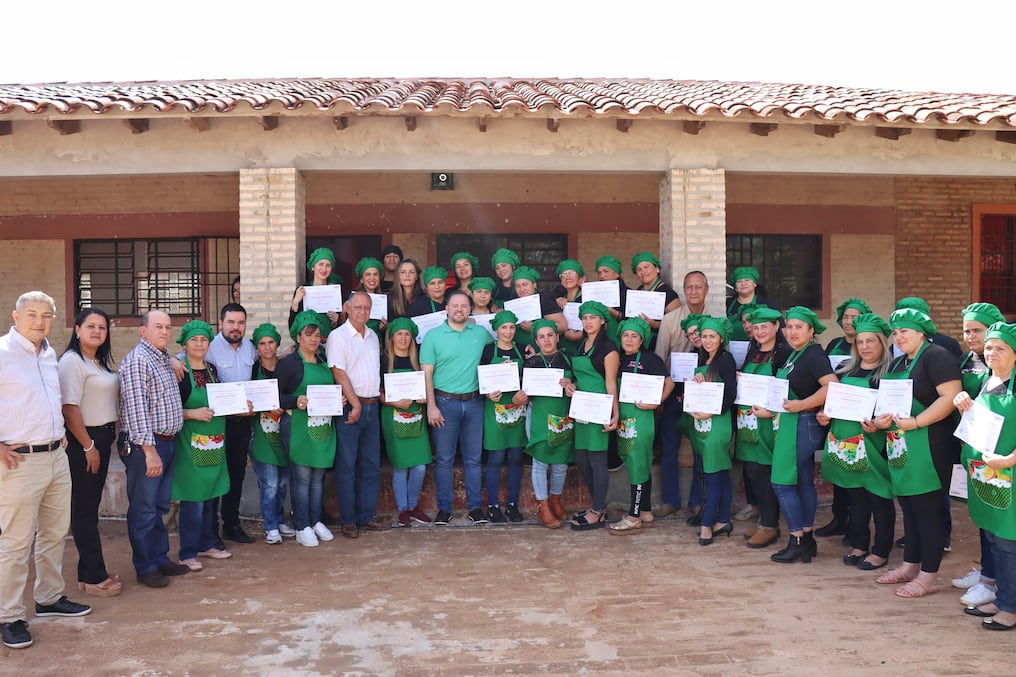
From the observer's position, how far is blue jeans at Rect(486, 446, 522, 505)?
6.57 m

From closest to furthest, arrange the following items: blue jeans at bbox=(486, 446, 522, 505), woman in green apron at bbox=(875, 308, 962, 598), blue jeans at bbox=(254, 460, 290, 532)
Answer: woman in green apron at bbox=(875, 308, 962, 598)
blue jeans at bbox=(254, 460, 290, 532)
blue jeans at bbox=(486, 446, 522, 505)

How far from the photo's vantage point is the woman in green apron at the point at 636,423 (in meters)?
6.17

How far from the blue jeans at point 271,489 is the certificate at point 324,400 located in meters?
0.56

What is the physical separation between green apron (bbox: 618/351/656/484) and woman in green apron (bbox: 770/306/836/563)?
38.8 inches

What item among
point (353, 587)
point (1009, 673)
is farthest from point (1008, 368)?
point (353, 587)

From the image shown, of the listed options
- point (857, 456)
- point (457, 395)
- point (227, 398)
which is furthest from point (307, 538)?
point (857, 456)

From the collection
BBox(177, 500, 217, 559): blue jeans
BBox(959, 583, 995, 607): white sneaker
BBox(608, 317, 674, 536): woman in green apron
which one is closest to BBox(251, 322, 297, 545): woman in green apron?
BBox(177, 500, 217, 559): blue jeans

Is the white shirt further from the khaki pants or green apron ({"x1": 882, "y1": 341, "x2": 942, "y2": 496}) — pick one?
green apron ({"x1": 882, "y1": 341, "x2": 942, "y2": 496})

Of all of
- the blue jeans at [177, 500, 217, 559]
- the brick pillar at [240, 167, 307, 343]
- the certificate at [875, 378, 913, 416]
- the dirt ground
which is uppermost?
the brick pillar at [240, 167, 307, 343]

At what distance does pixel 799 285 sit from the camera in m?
11.3

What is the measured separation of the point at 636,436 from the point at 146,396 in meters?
3.54

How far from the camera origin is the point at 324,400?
235 inches

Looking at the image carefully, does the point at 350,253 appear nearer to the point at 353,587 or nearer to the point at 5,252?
the point at 5,252

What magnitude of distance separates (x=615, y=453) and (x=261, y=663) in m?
3.51
